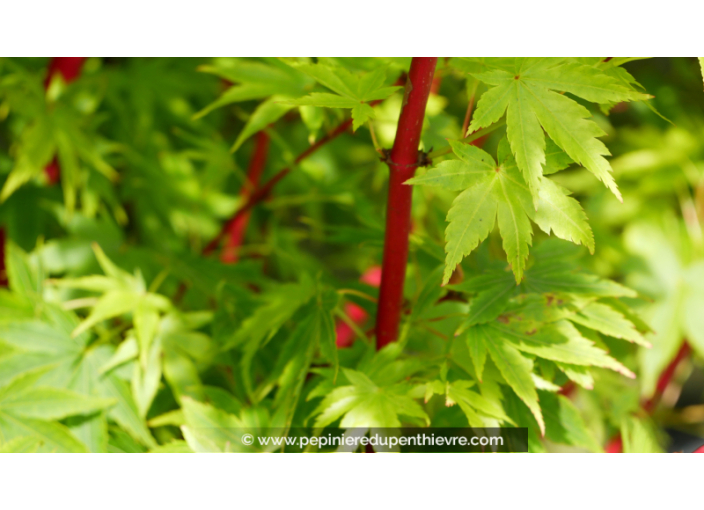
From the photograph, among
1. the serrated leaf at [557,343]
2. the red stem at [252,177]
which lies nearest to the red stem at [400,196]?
the serrated leaf at [557,343]

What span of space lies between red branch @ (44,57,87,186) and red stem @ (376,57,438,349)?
0.66 m

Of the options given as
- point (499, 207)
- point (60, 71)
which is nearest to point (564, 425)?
point (499, 207)

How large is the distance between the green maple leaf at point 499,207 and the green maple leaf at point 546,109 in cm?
2

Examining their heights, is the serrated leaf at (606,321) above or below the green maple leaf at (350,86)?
below

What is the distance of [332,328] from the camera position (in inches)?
22.0

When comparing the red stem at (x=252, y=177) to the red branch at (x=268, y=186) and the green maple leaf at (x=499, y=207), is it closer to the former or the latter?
the red branch at (x=268, y=186)

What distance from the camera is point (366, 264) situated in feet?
3.88

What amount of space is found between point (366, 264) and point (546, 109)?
755 millimetres

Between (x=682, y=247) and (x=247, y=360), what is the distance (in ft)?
2.72

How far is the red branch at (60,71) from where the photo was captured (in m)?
0.90

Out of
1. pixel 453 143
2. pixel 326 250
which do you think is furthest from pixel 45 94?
pixel 326 250

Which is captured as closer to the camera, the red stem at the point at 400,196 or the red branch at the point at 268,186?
the red stem at the point at 400,196

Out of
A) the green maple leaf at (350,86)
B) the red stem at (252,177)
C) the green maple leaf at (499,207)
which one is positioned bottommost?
the green maple leaf at (499,207)
